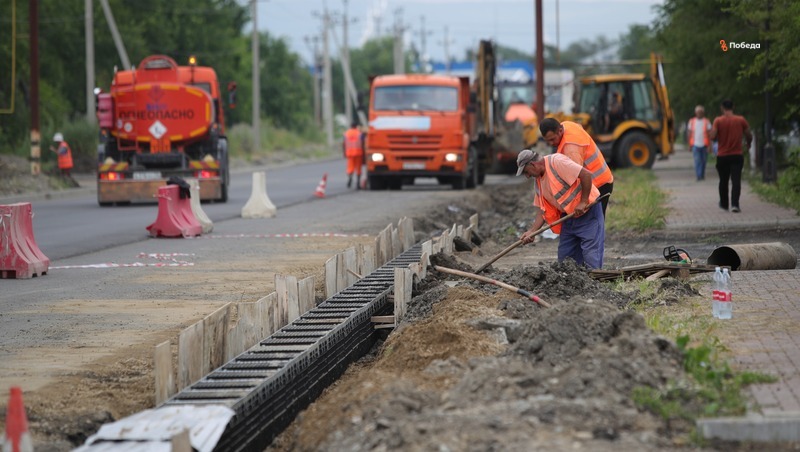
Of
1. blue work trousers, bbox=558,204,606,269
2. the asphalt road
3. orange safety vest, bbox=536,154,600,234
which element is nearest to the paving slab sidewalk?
blue work trousers, bbox=558,204,606,269

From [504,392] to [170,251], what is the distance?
1103 cm

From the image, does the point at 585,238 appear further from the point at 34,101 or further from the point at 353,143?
the point at 34,101

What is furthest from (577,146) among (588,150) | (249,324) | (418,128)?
(418,128)

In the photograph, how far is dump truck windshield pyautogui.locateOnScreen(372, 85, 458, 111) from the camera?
1232 inches

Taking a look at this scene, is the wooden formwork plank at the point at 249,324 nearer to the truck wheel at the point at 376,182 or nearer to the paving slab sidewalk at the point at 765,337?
the paving slab sidewalk at the point at 765,337

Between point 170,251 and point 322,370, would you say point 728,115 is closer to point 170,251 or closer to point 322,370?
point 170,251

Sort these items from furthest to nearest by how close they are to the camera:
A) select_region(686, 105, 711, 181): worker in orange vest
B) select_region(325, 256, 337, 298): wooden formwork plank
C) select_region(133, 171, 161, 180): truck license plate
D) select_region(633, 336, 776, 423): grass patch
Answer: select_region(686, 105, 711, 181): worker in orange vest, select_region(133, 171, 161, 180): truck license plate, select_region(325, 256, 337, 298): wooden formwork plank, select_region(633, 336, 776, 423): grass patch

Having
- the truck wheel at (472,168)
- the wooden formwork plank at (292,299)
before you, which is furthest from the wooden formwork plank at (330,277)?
the truck wheel at (472,168)

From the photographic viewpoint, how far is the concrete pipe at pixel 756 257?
41.1 feet

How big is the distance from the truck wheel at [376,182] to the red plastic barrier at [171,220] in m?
13.0

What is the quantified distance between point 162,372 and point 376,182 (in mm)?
25187

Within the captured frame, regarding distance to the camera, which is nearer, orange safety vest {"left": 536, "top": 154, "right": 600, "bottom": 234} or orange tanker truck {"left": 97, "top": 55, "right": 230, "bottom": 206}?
orange safety vest {"left": 536, "top": 154, "right": 600, "bottom": 234}

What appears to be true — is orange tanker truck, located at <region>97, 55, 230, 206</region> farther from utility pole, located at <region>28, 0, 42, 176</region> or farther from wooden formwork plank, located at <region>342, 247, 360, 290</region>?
wooden formwork plank, located at <region>342, 247, 360, 290</region>

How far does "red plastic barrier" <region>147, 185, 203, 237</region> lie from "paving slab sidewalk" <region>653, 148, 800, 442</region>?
6980mm
